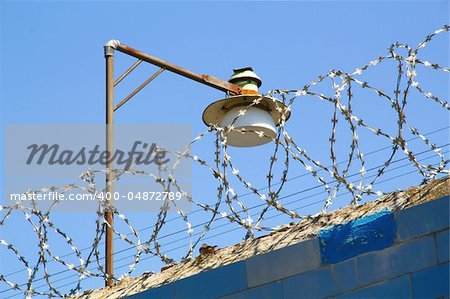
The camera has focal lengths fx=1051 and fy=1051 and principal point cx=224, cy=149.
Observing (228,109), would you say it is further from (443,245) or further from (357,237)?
(443,245)

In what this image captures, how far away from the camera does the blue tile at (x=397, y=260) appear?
5547mm

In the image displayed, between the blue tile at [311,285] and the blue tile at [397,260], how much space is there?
0.19m

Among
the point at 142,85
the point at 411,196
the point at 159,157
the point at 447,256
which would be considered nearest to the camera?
the point at 447,256

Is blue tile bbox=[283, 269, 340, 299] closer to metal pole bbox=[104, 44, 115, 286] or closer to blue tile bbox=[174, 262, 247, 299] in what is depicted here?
blue tile bbox=[174, 262, 247, 299]

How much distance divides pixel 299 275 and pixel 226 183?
79 centimetres

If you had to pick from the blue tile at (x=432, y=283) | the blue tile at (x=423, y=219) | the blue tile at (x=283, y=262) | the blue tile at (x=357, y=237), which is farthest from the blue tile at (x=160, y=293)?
the blue tile at (x=432, y=283)

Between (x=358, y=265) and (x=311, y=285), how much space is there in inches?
12.2

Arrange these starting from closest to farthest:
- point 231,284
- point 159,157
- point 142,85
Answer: point 231,284
point 159,157
point 142,85

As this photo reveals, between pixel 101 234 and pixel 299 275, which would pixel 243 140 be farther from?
pixel 299 275

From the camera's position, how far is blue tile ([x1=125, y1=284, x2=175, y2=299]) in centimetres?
662

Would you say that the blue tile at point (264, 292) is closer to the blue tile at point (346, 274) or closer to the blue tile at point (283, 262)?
the blue tile at point (283, 262)

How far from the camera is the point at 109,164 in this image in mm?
7797

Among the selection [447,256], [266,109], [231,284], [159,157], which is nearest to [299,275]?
[231,284]

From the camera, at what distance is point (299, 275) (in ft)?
19.7
